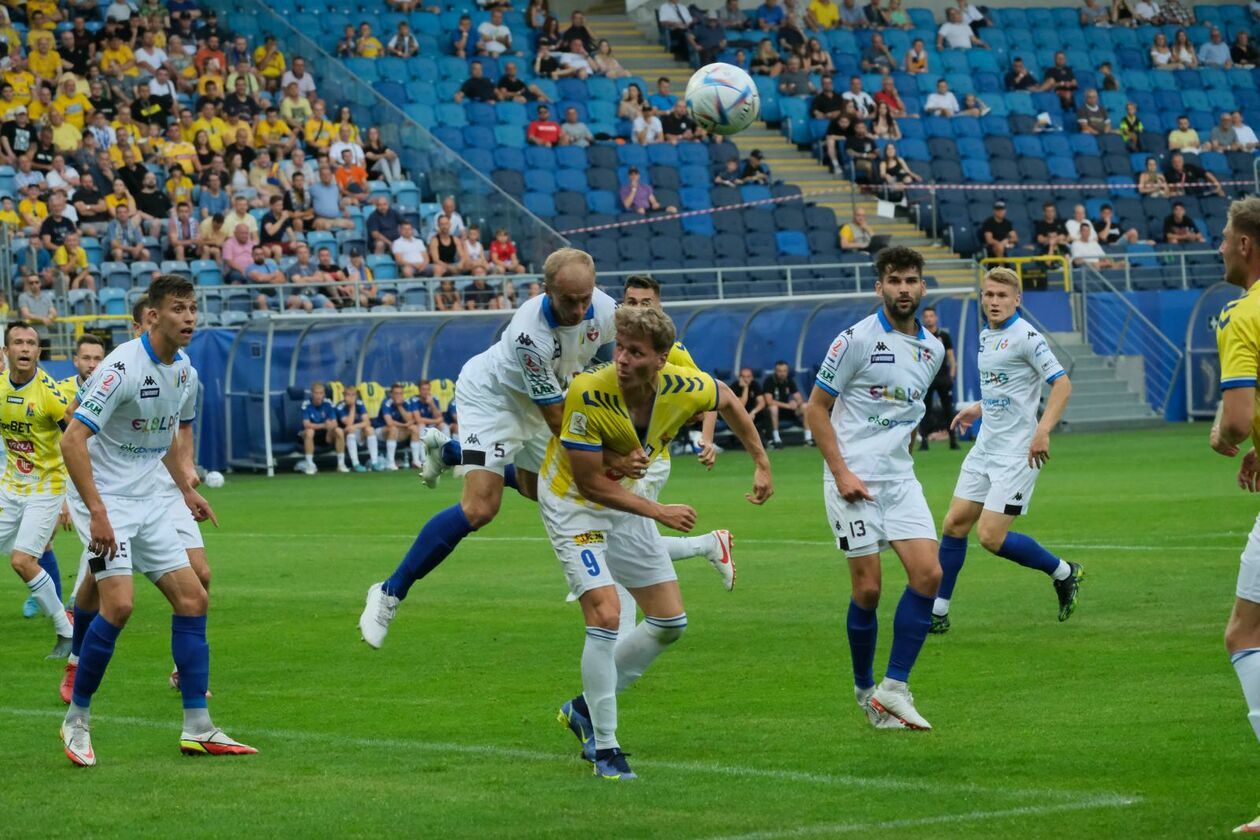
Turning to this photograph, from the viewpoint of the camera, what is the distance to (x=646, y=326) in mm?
7242

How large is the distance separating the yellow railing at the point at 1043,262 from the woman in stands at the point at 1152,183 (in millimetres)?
4535

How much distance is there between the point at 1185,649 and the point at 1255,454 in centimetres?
377

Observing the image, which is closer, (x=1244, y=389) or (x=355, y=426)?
(x=1244, y=389)

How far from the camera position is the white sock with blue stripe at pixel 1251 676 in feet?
20.5

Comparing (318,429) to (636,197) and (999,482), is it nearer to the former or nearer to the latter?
(636,197)

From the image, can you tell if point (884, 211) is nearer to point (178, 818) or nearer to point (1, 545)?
point (1, 545)

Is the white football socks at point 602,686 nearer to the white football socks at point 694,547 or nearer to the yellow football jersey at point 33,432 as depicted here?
the white football socks at point 694,547

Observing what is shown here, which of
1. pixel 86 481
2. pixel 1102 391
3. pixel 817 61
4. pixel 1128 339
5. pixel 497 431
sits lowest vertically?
pixel 1102 391

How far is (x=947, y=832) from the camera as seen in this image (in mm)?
6363

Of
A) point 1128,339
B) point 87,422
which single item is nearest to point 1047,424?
point 87,422

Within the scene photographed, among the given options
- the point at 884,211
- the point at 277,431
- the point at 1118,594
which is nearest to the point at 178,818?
the point at 1118,594

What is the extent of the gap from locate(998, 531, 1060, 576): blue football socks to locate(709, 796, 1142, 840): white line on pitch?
16.1 ft

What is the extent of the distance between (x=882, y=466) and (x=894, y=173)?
29310mm

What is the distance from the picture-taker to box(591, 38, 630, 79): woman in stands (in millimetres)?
38031
